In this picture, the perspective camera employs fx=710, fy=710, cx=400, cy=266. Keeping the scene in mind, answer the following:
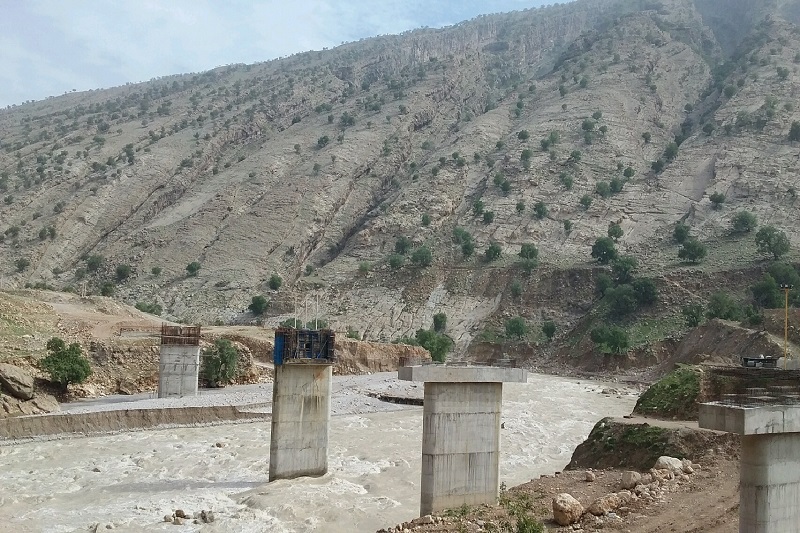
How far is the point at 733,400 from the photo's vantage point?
11531 mm

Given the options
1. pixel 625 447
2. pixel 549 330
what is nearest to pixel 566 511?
pixel 625 447

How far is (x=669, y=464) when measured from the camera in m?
15.8

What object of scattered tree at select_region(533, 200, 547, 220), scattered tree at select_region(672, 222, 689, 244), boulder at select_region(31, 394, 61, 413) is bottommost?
boulder at select_region(31, 394, 61, 413)

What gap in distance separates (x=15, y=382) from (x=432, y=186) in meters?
58.2

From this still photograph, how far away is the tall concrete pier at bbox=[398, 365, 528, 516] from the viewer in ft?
50.3

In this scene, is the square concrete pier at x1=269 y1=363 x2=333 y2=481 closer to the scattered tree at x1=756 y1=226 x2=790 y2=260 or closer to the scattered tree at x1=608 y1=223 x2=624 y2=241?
the scattered tree at x1=756 y1=226 x2=790 y2=260

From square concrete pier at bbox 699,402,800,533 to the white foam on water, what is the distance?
8.55 m

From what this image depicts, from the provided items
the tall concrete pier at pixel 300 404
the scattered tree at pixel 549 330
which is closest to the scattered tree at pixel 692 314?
the scattered tree at pixel 549 330

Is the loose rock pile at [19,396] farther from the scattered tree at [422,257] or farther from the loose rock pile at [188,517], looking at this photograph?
the scattered tree at [422,257]

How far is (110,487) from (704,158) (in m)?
72.9

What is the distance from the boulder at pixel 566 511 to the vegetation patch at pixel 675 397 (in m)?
8.19

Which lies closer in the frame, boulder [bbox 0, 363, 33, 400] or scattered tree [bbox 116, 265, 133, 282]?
boulder [bbox 0, 363, 33, 400]

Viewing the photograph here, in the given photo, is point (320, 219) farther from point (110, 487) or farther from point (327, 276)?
point (110, 487)

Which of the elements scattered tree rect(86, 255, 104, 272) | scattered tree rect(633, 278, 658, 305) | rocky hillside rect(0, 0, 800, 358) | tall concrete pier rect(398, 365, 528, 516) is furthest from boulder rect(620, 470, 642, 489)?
scattered tree rect(86, 255, 104, 272)
